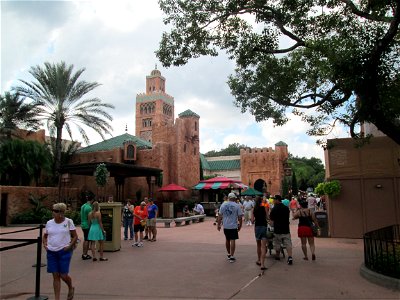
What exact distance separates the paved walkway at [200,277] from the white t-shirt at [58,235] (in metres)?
1.04

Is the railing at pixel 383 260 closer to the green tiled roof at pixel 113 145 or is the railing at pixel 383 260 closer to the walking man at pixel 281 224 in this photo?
the walking man at pixel 281 224

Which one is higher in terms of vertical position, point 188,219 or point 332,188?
point 332,188

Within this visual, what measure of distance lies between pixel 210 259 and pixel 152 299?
3.71 m

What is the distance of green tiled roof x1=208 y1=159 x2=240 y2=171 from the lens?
49.1 meters

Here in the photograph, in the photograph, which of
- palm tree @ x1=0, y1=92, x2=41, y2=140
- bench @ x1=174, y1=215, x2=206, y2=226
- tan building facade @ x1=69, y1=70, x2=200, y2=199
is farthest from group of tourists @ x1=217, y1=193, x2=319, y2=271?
palm tree @ x1=0, y1=92, x2=41, y2=140

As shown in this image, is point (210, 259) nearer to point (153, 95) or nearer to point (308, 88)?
point (308, 88)

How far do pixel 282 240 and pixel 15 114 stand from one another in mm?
21753

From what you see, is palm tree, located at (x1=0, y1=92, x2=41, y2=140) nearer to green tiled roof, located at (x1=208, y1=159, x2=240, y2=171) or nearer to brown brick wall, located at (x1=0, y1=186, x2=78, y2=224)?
brown brick wall, located at (x1=0, y1=186, x2=78, y2=224)

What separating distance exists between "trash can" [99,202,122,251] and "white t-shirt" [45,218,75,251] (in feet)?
17.1

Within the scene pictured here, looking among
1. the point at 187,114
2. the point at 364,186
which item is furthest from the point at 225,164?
the point at 364,186

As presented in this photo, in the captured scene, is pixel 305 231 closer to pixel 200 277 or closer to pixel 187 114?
pixel 200 277

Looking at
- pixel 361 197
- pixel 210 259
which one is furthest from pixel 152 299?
pixel 361 197

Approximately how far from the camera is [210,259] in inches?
366

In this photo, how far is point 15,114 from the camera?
24625mm
